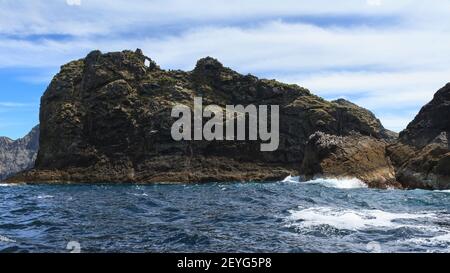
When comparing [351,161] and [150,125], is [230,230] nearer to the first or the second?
[351,161]

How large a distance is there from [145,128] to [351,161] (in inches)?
3157

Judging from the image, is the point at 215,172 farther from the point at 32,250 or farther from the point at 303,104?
the point at 32,250

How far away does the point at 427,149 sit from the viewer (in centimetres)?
6675

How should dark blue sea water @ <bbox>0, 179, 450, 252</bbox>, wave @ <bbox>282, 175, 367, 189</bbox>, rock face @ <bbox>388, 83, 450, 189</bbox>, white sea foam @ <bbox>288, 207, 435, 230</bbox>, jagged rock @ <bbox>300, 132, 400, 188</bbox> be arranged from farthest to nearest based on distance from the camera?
1. jagged rock @ <bbox>300, 132, 400, 188</bbox>
2. wave @ <bbox>282, 175, 367, 189</bbox>
3. rock face @ <bbox>388, 83, 450, 189</bbox>
4. white sea foam @ <bbox>288, 207, 435, 230</bbox>
5. dark blue sea water @ <bbox>0, 179, 450, 252</bbox>

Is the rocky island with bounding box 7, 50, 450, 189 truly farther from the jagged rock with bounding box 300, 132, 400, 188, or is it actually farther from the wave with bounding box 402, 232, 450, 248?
the wave with bounding box 402, 232, 450, 248

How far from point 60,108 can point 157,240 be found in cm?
13396

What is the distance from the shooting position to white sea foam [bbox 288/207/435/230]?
930 inches

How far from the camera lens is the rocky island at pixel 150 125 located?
135500mm

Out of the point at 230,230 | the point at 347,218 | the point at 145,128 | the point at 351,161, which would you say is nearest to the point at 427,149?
the point at 351,161

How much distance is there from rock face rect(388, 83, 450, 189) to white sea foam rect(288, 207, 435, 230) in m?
34.6

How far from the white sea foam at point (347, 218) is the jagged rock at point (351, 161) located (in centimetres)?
4246

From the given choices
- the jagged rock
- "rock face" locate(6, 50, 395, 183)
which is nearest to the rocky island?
"rock face" locate(6, 50, 395, 183)

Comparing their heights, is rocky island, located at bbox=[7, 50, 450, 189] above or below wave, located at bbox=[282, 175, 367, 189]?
above

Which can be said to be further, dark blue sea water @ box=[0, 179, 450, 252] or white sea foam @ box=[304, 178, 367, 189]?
white sea foam @ box=[304, 178, 367, 189]
